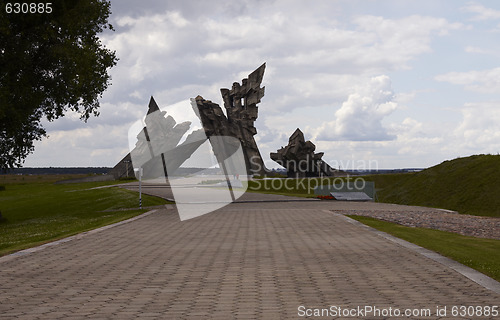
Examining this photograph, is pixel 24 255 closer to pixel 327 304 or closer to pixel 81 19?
pixel 327 304

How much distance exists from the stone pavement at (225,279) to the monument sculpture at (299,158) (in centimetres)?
5142

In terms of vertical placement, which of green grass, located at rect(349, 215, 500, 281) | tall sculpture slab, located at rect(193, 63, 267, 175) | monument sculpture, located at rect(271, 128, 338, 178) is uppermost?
tall sculpture slab, located at rect(193, 63, 267, 175)

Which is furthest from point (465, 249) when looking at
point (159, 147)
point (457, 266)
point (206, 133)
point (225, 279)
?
point (159, 147)

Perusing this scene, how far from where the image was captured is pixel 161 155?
252ft

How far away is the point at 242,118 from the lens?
72188 millimetres

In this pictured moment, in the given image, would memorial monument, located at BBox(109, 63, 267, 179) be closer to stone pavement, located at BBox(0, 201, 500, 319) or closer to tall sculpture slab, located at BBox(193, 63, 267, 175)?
tall sculpture slab, located at BBox(193, 63, 267, 175)

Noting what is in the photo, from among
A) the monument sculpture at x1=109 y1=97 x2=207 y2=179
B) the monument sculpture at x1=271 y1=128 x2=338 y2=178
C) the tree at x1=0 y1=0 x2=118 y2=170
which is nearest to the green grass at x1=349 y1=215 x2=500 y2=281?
→ the tree at x1=0 y1=0 x2=118 y2=170

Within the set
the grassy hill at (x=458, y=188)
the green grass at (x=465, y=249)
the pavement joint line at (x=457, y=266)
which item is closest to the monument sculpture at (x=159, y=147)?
the grassy hill at (x=458, y=188)

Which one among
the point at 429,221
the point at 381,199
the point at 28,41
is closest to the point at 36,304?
the point at 429,221

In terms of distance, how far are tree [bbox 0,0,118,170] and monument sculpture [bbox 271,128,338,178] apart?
4112 cm

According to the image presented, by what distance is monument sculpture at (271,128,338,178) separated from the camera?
2542 inches

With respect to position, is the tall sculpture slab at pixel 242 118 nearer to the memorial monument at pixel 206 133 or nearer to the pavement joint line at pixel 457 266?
the memorial monument at pixel 206 133

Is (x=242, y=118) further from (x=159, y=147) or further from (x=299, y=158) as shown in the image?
(x=159, y=147)

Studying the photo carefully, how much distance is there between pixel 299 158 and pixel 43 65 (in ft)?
147
